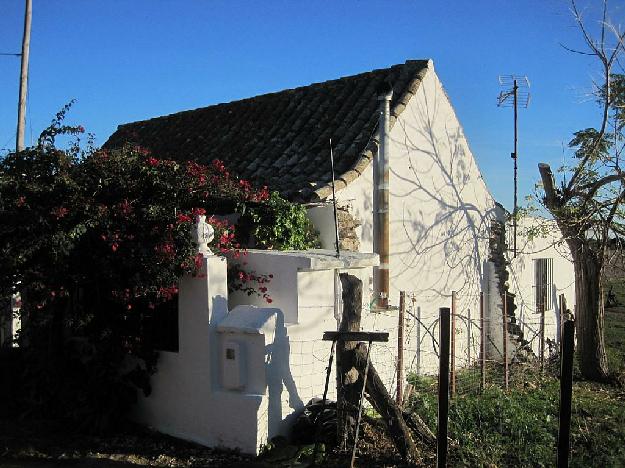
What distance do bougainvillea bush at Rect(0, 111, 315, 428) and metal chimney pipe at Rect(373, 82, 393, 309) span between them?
251 centimetres

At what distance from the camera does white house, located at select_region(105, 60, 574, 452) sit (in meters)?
9.18

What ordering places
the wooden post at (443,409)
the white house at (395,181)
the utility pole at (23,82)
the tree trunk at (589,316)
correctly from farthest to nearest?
the utility pole at (23,82) < the tree trunk at (589,316) < the white house at (395,181) < the wooden post at (443,409)

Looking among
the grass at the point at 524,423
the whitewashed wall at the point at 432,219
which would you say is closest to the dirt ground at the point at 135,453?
the grass at the point at 524,423

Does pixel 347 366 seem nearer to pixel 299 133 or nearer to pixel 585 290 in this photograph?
pixel 299 133

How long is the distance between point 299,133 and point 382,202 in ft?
7.74

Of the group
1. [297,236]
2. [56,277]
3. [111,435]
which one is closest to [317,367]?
[297,236]

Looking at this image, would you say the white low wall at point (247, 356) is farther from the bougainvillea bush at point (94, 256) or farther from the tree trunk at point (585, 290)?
the tree trunk at point (585, 290)

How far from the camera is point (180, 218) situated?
680 cm

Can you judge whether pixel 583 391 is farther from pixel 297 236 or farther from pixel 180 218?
pixel 180 218

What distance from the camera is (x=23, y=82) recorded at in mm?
12164

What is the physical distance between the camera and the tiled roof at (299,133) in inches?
366

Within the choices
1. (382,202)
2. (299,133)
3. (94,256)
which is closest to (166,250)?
(94,256)

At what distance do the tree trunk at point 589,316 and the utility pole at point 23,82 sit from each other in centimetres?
1103

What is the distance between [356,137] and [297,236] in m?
2.49
